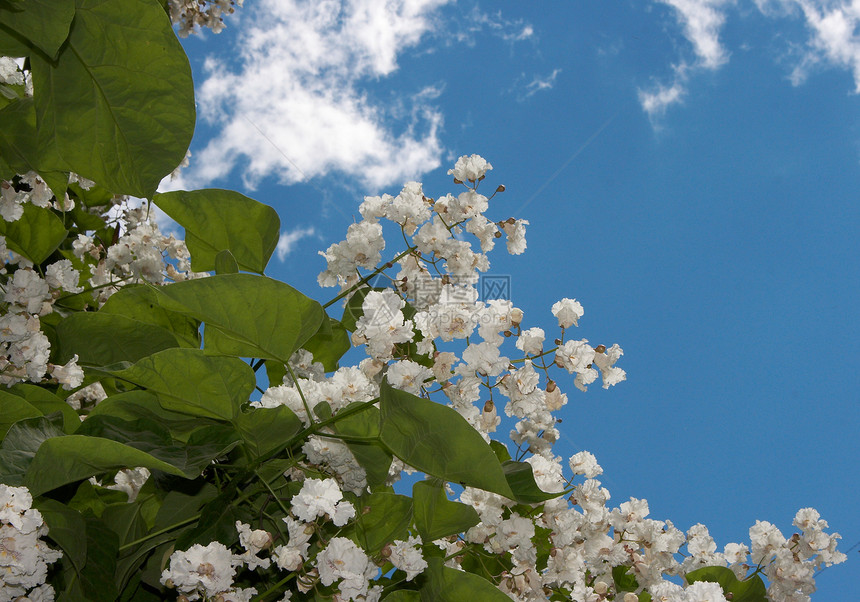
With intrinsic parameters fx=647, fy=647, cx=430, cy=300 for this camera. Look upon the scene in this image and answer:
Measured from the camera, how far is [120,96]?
1.01 m

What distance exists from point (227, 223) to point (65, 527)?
59 centimetres

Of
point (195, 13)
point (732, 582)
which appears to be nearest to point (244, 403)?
point (732, 582)

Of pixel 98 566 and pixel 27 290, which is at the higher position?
pixel 27 290

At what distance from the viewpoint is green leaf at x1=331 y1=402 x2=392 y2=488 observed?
1.06 m

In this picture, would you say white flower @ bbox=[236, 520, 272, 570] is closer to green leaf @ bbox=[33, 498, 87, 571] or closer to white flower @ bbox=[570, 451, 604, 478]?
green leaf @ bbox=[33, 498, 87, 571]

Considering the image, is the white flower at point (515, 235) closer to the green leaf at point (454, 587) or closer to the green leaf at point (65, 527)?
the green leaf at point (454, 587)

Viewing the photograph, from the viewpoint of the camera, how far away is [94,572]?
1.06 metres

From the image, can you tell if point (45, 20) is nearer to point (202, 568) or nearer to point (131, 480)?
point (202, 568)

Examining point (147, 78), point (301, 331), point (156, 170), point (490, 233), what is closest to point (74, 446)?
point (301, 331)

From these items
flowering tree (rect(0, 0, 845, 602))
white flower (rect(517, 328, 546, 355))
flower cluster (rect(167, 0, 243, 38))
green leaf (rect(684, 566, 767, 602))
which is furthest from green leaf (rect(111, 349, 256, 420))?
flower cluster (rect(167, 0, 243, 38))

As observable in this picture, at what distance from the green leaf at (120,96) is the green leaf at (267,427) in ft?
1.32

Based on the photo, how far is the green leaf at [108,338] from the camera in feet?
4.09

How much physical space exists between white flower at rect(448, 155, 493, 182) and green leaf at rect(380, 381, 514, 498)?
67 centimetres

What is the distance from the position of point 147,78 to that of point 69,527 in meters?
0.70
